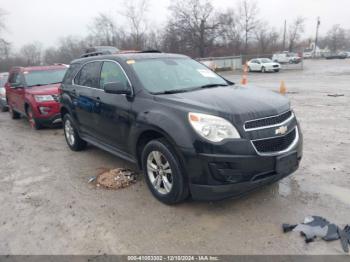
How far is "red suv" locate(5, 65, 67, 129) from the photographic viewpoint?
8.20m

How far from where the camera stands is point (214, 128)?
3.33m

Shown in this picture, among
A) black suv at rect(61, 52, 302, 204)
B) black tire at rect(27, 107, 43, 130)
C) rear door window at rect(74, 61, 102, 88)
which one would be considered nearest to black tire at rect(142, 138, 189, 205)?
black suv at rect(61, 52, 302, 204)

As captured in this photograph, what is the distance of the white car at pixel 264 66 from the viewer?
111 ft

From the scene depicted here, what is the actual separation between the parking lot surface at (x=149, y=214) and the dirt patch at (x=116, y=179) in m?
0.13

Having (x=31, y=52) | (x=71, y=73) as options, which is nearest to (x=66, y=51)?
(x=31, y=52)

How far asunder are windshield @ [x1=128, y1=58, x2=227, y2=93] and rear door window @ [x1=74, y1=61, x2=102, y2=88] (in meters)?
0.88

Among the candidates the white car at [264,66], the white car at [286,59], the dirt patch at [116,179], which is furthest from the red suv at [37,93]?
the white car at [286,59]

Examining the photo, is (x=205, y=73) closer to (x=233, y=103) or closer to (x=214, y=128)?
(x=233, y=103)

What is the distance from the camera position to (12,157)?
6387 mm

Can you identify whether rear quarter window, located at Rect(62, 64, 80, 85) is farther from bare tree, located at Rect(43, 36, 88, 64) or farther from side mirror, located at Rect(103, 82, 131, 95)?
bare tree, located at Rect(43, 36, 88, 64)

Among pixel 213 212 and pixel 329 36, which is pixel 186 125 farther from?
pixel 329 36

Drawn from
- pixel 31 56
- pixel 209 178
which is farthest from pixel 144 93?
pixel 31 56

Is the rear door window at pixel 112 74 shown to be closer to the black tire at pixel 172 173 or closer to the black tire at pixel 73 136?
the black tire at pixel 172 173

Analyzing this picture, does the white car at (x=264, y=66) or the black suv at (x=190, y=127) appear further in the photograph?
the white car at (x=264, y=66)
